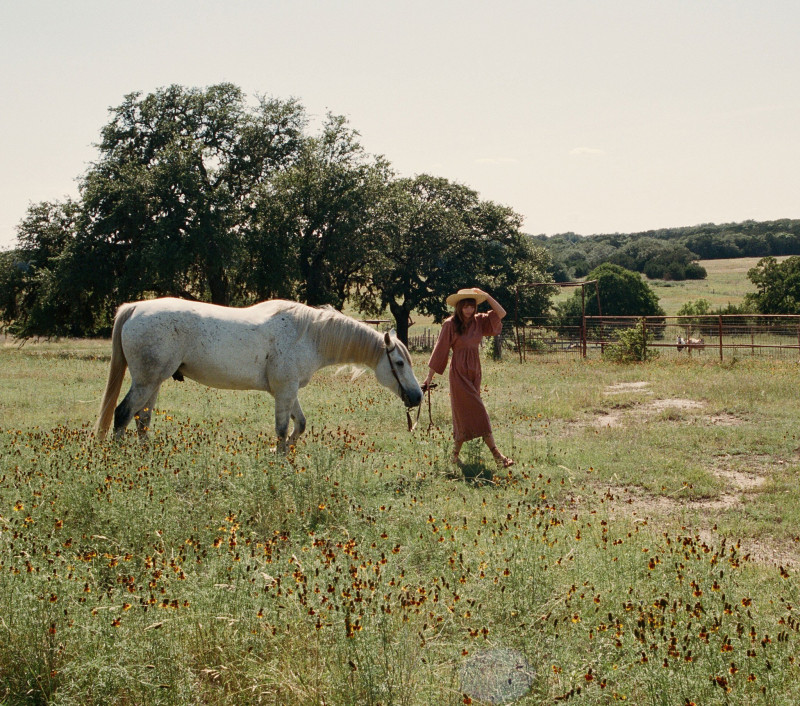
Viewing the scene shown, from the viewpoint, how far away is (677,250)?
95.5 meters

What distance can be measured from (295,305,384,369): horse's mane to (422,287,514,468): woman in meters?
0.93

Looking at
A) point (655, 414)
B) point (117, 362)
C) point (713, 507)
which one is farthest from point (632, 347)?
point (117, 362)

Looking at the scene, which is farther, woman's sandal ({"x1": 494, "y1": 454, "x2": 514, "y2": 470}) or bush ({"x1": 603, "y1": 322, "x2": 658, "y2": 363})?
bush ({"x1": 603, "y1": 322, "x2": 658, "y2": 363})

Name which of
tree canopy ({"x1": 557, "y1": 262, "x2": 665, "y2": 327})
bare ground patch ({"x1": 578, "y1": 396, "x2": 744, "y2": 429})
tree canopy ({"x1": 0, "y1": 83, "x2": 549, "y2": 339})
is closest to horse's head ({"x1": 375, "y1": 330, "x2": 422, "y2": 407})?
bare ground patch ({"x1": 578, "y1": 396, "x2": 744, "y2": 429})

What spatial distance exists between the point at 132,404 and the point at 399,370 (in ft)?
10.3

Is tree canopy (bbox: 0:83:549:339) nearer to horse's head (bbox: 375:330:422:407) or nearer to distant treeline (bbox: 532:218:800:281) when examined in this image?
horse's head (bbox: 375:330:422:407)

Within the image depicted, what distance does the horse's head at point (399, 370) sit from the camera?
8.46 m

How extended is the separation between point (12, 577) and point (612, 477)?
5.83 metres

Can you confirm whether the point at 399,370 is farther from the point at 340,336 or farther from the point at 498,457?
the point at 498,457

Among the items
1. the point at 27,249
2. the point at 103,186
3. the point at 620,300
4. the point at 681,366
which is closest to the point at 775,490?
the point at 681,366

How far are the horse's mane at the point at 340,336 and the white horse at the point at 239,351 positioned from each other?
12 mm

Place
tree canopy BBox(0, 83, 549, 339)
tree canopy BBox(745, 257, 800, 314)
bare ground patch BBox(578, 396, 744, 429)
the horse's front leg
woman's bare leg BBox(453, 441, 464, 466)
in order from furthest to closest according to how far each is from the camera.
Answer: tree canopy BBox(745, 257, 800, 314)
tree canopy BBox(0, 83, 549, 339)
bare ground patch BBox(578, 396, 744, 429)
the horse's front leg
woman's bare leg BBox(453, 441, 464, 466)

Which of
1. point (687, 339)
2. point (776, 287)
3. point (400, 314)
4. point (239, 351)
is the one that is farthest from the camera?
point (776, 287)

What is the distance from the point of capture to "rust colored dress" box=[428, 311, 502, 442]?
7836 mm
